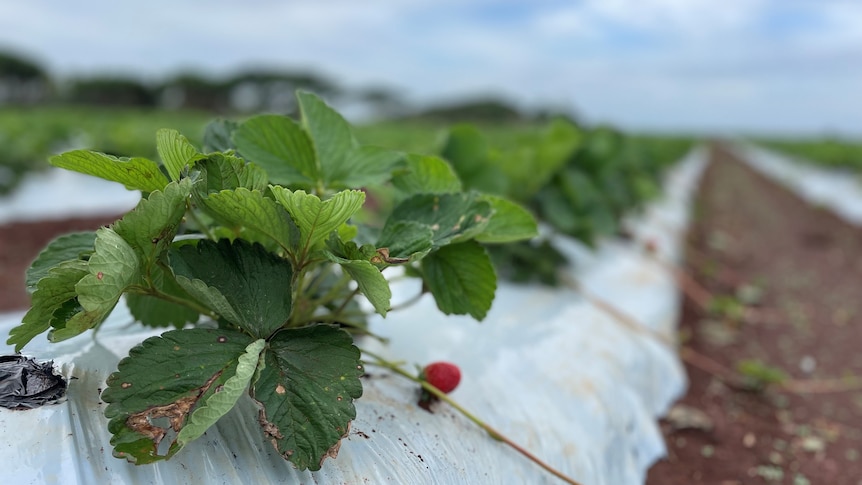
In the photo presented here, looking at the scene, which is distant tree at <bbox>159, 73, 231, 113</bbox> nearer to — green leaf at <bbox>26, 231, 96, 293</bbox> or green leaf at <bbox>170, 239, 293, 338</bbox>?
green leaf at <bbox>26, 231, 96, 293</bbox>

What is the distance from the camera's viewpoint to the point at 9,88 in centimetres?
3847

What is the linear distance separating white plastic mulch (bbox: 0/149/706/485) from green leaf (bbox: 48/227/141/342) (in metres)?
0.16

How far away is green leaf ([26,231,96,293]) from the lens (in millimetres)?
1066

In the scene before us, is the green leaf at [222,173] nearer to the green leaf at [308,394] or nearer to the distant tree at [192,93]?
the green leaf at [308,394]

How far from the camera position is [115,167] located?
0.96 meters

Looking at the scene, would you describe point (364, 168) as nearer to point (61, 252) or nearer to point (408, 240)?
point (408, 240)

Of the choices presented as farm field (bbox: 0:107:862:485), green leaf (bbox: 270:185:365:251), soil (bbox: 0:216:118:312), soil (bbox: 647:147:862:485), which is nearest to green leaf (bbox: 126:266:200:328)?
green leaf (bbox: 270:185:365:251)

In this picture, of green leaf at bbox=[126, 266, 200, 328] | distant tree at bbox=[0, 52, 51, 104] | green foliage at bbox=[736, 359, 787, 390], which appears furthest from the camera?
distant tree at bbox=[0, 52, 51, 104]

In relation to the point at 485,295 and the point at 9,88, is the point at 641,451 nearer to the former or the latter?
the point at 485,295

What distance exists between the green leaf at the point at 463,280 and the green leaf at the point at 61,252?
24.9 inches

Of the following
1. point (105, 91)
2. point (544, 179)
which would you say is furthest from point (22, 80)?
point (544, 179)

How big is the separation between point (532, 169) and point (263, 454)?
6.67 feet

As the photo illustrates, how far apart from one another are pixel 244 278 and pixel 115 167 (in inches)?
10.3

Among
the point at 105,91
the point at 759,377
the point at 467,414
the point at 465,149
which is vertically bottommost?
the point at 105,91
